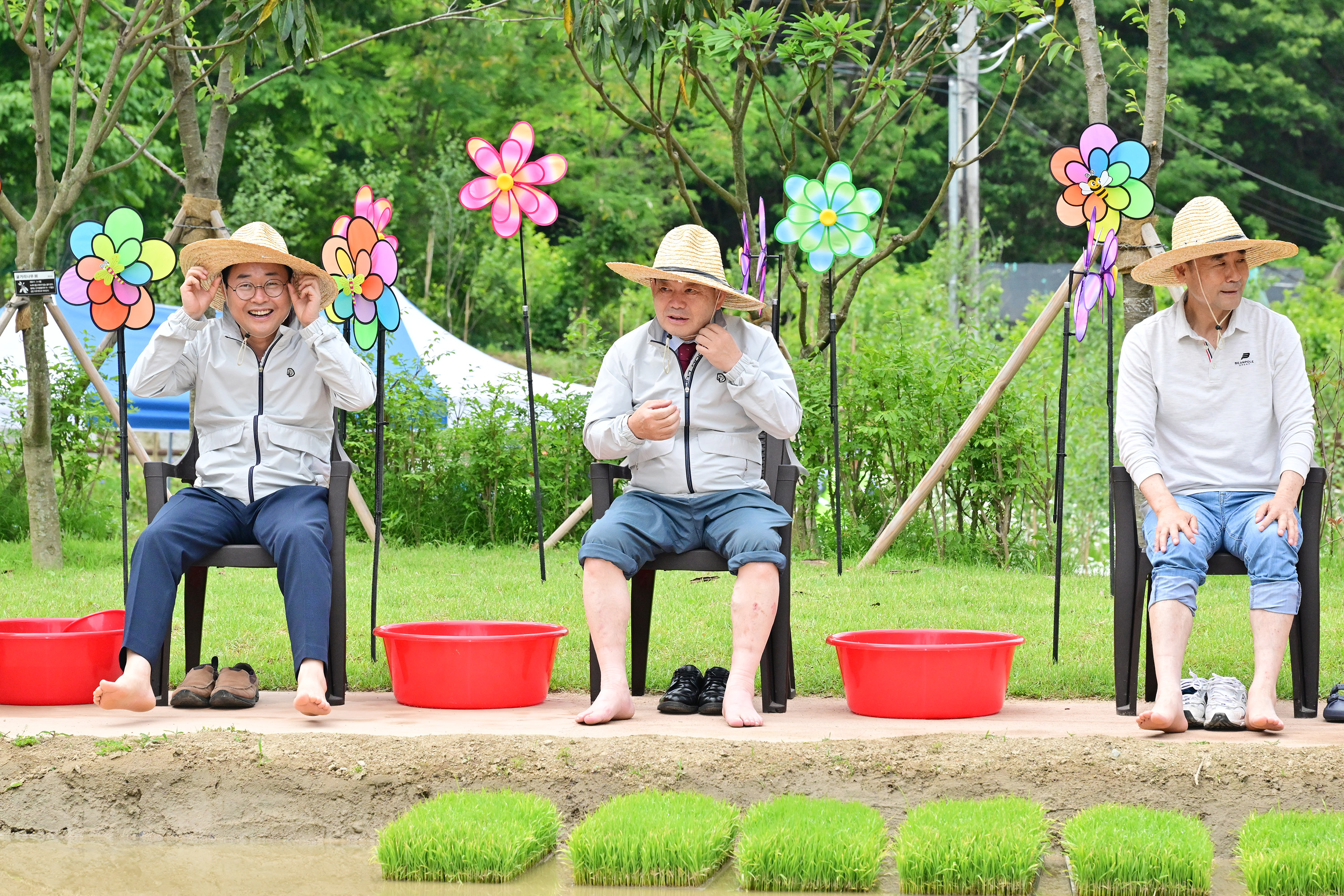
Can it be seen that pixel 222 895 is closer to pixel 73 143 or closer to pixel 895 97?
pixel 895 97

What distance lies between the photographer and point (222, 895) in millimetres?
2561

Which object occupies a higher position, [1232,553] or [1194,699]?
[1232,553]

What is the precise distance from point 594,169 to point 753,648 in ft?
56.9

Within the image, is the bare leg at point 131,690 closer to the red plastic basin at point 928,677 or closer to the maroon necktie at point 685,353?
the red plastic basin at point 928,677

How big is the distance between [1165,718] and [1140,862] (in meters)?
0.67

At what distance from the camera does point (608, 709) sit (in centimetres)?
330

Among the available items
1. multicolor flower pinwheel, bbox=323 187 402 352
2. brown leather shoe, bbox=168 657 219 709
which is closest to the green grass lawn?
brown leather shoe, bbox=168 657 219 709

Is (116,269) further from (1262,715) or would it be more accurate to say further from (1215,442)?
(1262,715)

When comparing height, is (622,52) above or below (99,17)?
below


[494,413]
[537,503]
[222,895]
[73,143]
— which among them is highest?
[73,143]

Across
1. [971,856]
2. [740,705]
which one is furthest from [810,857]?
[740,705]

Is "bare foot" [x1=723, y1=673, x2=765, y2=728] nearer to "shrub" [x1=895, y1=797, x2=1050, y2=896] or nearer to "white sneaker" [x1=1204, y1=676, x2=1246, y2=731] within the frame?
"shrub" [x1=895, y1=797, x2=1050, y2=896]

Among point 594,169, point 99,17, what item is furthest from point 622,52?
point 594,169

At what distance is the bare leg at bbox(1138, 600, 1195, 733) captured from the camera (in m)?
3.13
